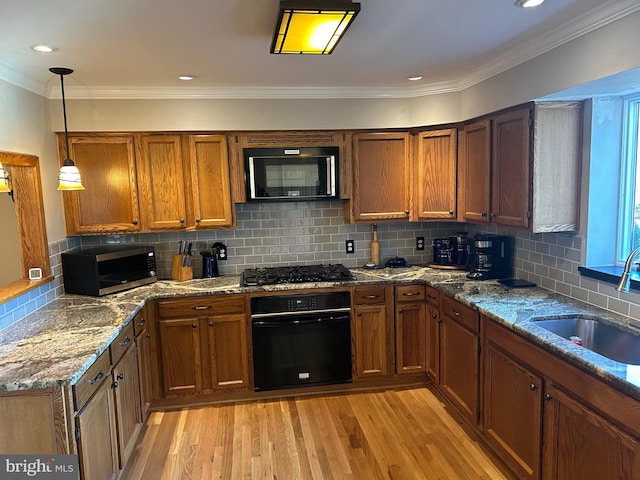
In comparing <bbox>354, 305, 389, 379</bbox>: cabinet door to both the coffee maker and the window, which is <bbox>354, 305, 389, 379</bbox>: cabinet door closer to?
the coffee maker

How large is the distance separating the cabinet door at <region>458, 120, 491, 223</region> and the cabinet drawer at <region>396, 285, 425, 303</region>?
686mm

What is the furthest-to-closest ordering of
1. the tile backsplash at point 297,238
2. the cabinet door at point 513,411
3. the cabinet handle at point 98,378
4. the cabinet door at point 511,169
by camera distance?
the tile backsplash at point 297,238, the cabinet door at point 511,169, the cabinet door at point 513,411, the cabinet handle at point 98,378

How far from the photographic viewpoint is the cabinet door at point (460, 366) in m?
2.87

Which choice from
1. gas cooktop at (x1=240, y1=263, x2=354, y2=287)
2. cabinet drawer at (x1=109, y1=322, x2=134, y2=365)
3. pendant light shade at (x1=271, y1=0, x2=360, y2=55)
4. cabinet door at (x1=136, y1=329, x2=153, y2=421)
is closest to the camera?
pendant light shade at (x1=271, y1=0, x2=360, y2=55)

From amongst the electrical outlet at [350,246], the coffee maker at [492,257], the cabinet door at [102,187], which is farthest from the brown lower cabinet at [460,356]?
the cabinet door at [102,187]

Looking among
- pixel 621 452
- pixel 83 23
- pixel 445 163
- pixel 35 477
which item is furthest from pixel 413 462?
pixel 83 23

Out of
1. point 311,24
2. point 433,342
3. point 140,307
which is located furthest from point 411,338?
point 311,24

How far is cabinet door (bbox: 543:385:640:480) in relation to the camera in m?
1.69

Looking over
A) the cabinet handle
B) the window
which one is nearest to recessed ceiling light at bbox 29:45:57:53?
the cabinet handle

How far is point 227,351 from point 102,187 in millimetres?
1604

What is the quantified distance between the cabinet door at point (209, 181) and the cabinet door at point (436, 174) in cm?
161

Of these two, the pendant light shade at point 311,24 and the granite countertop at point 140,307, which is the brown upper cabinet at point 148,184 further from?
the pendant light shade at point 311,24

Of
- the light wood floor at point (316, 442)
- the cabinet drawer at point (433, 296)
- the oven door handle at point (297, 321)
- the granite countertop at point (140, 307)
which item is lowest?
the light wood floor at point (316, 442)

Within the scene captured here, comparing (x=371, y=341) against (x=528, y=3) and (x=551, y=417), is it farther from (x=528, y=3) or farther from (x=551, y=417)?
(x=528, y=3)
